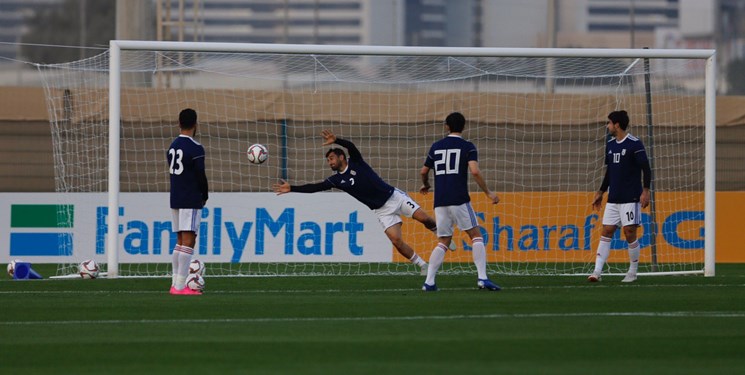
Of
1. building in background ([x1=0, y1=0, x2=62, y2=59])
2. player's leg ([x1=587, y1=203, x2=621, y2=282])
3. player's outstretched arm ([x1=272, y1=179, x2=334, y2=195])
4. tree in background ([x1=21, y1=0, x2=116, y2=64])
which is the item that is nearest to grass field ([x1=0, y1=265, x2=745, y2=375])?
player's leg ([x1=587, y1=203, x2=621, y2=282])

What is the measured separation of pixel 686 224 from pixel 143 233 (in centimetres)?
860

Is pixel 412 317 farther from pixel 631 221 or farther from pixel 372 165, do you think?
pixel 372 165

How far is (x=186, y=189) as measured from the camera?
48.5 ft

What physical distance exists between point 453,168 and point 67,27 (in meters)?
35.6

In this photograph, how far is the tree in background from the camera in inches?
1842

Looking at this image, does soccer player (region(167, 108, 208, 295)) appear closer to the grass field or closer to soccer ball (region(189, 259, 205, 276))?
soccer ball (region(189, 259, 205, 276))

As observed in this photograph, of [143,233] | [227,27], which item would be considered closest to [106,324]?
[143,233]

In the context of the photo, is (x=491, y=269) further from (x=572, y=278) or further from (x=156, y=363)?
(x=156, y=363)

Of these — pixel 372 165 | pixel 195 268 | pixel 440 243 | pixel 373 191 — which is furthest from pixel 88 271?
pixel 372 165

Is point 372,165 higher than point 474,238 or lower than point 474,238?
higher

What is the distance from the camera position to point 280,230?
2088 centimetres

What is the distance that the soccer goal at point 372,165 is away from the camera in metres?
20.5

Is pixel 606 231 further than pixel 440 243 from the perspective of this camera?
Yes

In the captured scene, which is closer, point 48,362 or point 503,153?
point 48,362
